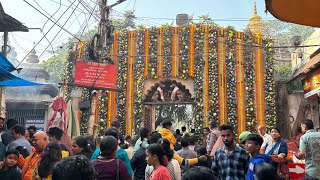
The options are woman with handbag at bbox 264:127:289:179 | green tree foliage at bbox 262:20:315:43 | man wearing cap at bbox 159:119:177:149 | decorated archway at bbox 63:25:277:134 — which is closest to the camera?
woman with handbag at bbox 264:127:289:179

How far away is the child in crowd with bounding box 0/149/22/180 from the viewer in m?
4.29

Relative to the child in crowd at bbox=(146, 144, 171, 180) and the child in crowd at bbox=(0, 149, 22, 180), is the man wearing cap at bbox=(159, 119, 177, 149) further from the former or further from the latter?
the child in crowd at bbox=(0, 149, 22, 180)

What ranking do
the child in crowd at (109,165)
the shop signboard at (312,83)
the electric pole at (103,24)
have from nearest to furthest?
the child in crowd at (109,165), the electric pole at (103,24), the shop signboard at (312,83)

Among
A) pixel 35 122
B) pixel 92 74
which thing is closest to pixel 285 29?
pixel 35 122

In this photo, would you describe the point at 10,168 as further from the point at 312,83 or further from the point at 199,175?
the point at 312,83

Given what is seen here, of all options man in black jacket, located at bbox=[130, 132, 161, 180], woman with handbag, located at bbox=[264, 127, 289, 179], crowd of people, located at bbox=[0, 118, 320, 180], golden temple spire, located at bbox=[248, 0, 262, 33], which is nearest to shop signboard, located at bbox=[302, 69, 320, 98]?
crowd of people, located at bbox=[0, 118, 320, 180]

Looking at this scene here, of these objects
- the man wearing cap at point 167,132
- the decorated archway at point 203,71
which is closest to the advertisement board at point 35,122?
the decorated archway at point 203,71

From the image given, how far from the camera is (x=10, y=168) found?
4391 mm

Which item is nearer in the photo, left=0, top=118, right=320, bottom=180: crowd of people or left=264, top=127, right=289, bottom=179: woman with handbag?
left=0, top=118, right=320, bottom=180: crowd of people

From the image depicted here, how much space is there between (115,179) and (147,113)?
1134cm

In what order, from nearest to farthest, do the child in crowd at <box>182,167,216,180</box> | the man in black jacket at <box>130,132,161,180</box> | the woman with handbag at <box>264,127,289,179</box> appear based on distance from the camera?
1. the child in crowd at <box>182,167,216,180</box>
2. the man in black jacket at <box>130,132,161,180</box>
3. the woman with handbag at <box>264,127,289,179</box>

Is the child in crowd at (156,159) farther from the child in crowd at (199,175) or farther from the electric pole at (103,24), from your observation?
the electric pole at (103,24)

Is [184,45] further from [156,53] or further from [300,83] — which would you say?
[300,83]

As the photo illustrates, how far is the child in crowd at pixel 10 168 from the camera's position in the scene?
429cm
